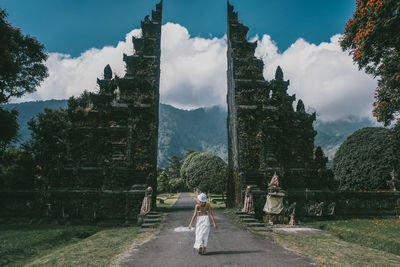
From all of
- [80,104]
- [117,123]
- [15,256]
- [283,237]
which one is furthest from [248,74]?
[80,104]

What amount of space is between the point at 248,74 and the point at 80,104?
88.4ft

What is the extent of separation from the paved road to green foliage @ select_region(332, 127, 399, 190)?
1989 centimetres

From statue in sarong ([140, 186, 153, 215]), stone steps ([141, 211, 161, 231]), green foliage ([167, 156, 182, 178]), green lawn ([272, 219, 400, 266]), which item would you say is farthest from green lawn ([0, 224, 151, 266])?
green foliage ([167, 156, 182, 178])

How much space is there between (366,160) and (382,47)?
1683cm

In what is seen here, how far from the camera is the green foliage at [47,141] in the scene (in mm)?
31531

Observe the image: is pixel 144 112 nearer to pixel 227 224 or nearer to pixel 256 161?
pixel 256 161

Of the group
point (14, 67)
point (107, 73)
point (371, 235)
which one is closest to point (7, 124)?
point (14, 67)

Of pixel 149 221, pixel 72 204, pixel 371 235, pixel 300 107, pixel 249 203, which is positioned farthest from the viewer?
pixel 300 107

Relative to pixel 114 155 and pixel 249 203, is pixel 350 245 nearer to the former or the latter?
pixel 249 203

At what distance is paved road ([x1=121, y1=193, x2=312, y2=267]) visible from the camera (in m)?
7.17

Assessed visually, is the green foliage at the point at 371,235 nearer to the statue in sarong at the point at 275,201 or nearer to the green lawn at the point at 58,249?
the statue in sarong at the point at 275,201

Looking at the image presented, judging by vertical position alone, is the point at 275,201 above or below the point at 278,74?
below

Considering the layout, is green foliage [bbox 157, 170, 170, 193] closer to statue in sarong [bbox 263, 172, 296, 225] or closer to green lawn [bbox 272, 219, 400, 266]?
statue in sarong [bbox 263, 172, 296, 225]

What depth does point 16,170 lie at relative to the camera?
Result: 26375mm
